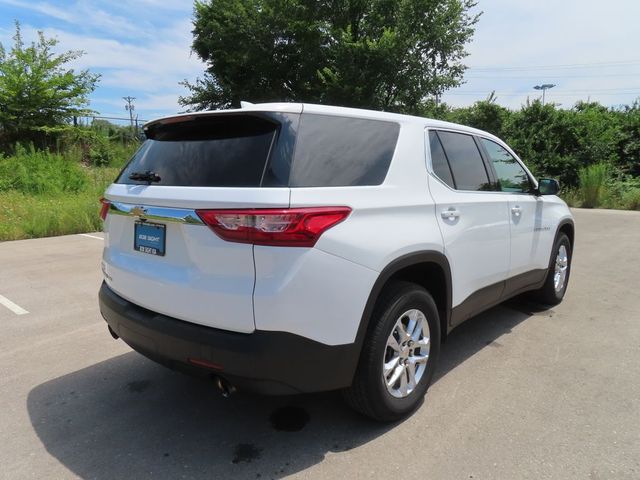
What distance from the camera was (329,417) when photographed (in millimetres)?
2969

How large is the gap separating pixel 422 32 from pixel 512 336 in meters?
20.0

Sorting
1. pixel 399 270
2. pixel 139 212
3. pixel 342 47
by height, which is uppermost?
pixel 342 47

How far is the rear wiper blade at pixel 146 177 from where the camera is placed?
2760 mm

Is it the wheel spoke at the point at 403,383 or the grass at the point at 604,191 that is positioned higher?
the grass at the point at 604,191

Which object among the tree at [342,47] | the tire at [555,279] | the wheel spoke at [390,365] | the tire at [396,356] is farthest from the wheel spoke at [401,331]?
the tree at [342,47]

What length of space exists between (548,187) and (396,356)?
269 cm

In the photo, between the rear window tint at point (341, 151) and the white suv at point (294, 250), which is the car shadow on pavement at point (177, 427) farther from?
the rear window tint at point (341, 151)

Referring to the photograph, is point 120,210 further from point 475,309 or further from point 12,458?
point 475,309


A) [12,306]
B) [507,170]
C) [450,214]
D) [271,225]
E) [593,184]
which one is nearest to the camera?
[271,225]

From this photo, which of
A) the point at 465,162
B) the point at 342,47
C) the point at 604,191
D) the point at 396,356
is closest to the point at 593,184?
the point at 604,191

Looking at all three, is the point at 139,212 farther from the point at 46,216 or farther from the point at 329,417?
the point at 46,216

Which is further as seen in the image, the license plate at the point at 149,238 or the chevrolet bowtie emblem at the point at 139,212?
the chevrolet bowtie emblem at the point at 139,212

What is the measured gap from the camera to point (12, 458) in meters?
2.55

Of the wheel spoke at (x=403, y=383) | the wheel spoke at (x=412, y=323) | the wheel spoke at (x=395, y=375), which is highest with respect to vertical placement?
the wheel spoke at (x=412, y=323)
